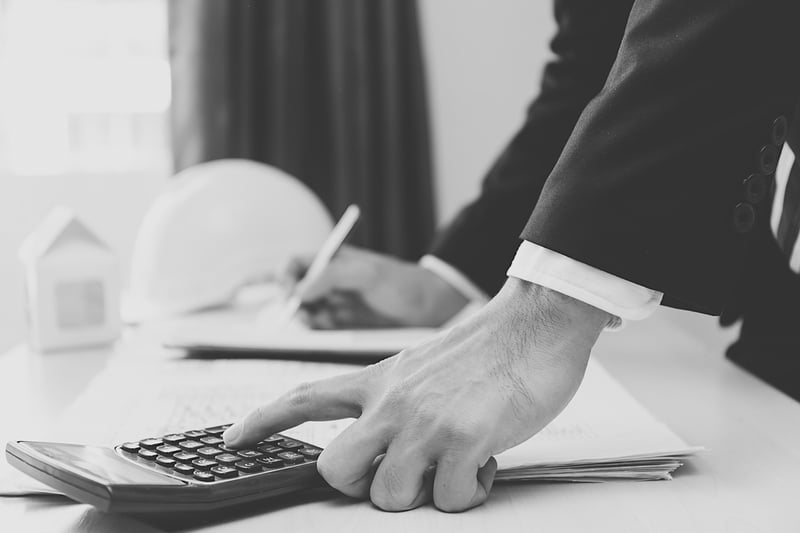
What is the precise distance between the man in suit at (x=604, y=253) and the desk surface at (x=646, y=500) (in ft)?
0.07

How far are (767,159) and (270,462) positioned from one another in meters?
0.31

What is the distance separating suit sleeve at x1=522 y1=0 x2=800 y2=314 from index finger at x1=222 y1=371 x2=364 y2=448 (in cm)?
13

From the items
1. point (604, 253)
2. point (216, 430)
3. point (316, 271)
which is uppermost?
point (604, 253)

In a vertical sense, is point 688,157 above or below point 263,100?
above

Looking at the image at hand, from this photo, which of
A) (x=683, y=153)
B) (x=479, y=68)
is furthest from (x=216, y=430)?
(x=479, y=68)

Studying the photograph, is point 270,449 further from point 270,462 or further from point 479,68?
point 479,68

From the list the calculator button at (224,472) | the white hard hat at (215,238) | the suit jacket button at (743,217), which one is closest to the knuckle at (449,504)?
the calculator button at (224,472)

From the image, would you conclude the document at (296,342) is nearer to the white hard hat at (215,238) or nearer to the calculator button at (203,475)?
the white hard hat at (215,238)

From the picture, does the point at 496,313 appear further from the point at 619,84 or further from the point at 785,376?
the point at 785,376

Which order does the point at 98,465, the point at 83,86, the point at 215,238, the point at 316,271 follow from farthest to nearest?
the point at 83,86 < the point at 215,238 < the point at 316,271 < the point at 98,465

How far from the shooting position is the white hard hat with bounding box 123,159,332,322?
3.89 ft

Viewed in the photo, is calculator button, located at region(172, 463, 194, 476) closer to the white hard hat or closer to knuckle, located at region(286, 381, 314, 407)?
knuckle, located at region(286, 381, 314, 407)

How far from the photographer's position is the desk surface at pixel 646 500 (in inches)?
16.9

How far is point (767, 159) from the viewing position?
48 centimetres
